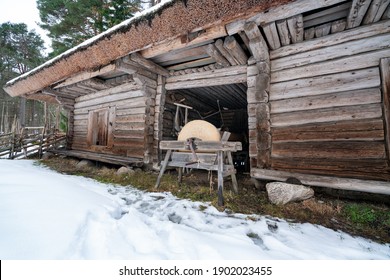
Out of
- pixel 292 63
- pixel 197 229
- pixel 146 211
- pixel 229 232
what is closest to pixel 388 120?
pixel 292 63

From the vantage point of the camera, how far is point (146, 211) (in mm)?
2371

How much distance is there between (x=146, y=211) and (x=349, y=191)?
3328 millimetres

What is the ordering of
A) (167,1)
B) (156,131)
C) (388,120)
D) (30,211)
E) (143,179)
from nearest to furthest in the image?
(30,211), (388,120), (167,1), (143,179), (156,131)

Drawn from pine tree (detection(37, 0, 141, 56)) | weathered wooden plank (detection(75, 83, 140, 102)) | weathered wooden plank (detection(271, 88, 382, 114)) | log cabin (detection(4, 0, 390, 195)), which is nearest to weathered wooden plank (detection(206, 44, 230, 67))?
log cabin (detection(4, 0, 390, 195))

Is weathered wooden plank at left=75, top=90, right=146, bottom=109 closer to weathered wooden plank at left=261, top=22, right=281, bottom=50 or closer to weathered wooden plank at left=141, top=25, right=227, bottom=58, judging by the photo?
weathered wooden plank at left=141, top=25, right=227, bottom=58

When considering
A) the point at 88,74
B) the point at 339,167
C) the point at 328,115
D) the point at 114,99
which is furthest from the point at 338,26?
the point at 114,99

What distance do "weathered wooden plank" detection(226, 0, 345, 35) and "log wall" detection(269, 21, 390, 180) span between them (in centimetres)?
94

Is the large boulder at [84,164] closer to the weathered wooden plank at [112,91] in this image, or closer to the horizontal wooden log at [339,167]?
the weathered wooden plank at [112,91]

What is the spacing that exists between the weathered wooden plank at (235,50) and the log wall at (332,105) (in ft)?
1.89

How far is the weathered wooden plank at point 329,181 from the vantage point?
8.31ft

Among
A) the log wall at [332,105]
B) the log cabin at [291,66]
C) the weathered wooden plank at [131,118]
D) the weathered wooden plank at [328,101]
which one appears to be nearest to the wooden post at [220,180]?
the log cabin at [291,66]

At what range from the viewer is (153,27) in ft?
10.2

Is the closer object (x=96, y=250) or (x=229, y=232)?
(x=96, y=250)

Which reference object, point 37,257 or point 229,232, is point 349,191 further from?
point 37,257
